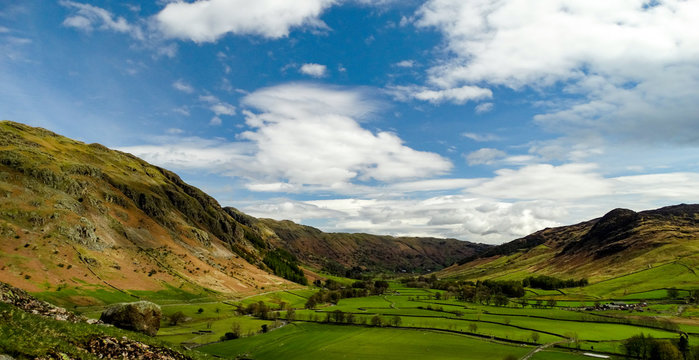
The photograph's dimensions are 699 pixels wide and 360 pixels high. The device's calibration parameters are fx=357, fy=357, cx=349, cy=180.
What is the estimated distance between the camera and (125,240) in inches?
7608

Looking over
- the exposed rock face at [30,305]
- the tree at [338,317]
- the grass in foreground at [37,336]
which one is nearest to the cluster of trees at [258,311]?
the tree at [338,317]

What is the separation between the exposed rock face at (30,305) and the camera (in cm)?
2738

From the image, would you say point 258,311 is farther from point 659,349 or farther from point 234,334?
point 659,349

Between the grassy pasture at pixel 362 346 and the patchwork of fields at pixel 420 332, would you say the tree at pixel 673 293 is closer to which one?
the patchwork of fields at pixel 420 332

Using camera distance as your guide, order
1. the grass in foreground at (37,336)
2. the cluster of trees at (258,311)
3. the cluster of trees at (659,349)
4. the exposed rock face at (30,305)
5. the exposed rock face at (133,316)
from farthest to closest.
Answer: the cluster of trees at (258,311) → the cluster of trees at (659,349) → the exposed rock face at (133,316) → the exposed rock face at (30,305) → the grass in foreground at (37,336)

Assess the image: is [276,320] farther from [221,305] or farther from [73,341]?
[73,341]

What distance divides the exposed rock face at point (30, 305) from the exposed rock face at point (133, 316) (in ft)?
48.0

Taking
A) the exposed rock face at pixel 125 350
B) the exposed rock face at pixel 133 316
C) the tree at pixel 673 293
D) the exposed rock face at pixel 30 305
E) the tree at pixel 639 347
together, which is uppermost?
the exposed rock face at pixel 30 305

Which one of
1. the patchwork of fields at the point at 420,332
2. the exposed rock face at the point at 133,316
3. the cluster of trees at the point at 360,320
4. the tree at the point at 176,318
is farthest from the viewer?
the cluster of trees at the point at 360,320

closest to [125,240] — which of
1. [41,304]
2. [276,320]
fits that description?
[276,320]

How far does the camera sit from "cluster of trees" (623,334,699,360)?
9888cm

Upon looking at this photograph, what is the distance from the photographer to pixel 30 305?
2848cm

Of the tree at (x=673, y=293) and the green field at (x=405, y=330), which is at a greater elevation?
the tree at (x=673, y=293)

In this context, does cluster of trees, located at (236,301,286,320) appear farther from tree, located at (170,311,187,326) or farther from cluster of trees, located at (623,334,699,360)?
cluster of trees, located at (623,334,699,360)
